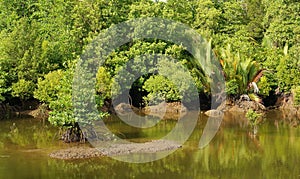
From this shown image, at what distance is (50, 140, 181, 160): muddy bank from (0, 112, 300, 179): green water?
1.38 ft

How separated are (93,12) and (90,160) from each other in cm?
1564

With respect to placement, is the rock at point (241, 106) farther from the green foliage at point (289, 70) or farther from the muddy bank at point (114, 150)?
the muddy bank at point (114, 150)

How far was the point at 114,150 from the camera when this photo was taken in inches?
621

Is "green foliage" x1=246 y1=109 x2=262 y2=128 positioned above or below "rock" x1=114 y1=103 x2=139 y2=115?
below

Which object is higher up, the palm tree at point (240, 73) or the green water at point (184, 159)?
the palm tree at point (240, 73)

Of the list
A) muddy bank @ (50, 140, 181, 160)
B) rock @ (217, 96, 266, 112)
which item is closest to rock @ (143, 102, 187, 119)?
rock @ (217, 96, 266, 112)

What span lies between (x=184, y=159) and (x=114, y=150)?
99.2 inches

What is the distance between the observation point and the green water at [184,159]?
13109 millimetres

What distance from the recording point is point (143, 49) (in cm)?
2819

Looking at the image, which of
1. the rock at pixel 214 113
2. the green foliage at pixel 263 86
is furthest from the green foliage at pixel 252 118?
the green foliage at pixel 263 86

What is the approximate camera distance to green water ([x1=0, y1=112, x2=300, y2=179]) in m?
13.1

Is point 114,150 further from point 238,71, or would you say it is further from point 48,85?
point 238,71

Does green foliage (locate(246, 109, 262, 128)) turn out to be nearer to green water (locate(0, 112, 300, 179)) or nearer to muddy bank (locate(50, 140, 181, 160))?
green water (locate(0, 112, 300, 179))

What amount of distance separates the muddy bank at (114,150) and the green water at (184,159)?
1.38ft
